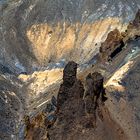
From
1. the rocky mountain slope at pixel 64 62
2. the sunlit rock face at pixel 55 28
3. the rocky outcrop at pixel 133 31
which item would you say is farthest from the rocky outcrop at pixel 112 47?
the sunlit rock face at pixel 55 28

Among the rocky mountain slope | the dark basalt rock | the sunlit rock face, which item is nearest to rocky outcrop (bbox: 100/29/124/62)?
the rocky mountain slope

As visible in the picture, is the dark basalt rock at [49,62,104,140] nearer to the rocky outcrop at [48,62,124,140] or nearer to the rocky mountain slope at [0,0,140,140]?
the rocky outcrop at [48,62,124,140]

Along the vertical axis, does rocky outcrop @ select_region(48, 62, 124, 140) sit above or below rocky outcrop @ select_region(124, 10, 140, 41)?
below

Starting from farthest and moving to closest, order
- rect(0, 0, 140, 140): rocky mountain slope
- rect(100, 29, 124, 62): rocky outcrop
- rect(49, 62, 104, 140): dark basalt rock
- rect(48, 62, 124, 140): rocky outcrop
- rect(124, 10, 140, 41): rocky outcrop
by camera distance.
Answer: rect(124, 10, 140, 41): rocky outcrop
rect(100, 29, 124, 62): rocky outcrop
rect(0, 0, 140, 140): rocky mountain slope
rect(49, 62, 104, 140): dark basalt rock
rect(48, 62, 124, 140): rocky outcrop

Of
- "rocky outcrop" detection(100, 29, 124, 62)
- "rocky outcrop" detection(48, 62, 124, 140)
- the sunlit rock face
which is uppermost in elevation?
the sunlit rock face

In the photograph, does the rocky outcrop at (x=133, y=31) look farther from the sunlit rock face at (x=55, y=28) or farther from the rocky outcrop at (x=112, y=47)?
the sunlit rock face at (x=55, y=28)

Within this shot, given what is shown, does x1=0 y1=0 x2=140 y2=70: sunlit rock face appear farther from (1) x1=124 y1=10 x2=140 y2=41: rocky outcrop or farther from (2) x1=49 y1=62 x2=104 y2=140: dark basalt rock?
(2) x1=49 y1=62 x2=104 y2=140: dark basalt rock

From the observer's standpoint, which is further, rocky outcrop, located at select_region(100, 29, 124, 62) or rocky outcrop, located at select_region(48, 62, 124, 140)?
rocky outcrop, located at select_region(100, 29, 124, 62)

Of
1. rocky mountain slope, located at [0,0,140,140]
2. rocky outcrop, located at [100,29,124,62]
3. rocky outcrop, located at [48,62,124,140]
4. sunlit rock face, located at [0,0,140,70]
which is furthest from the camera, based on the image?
sunlit rock face, located at [0,0,140,70]

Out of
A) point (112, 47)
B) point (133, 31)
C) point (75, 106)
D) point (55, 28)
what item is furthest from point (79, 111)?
point (55, 28)
